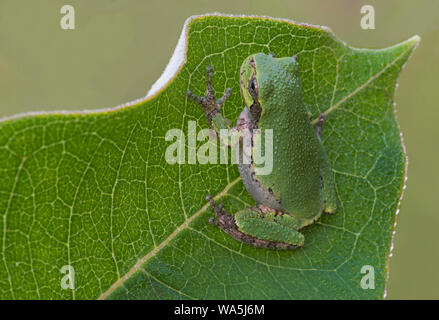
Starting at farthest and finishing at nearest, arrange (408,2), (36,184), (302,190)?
(408,2), (302,190), (36,184)

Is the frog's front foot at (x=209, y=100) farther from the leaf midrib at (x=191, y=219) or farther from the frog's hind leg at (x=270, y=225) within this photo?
the frog's hind leg at (x=270, y=225)

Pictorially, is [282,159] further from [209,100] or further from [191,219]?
[191,219]

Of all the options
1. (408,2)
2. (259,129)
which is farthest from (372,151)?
(408,2)

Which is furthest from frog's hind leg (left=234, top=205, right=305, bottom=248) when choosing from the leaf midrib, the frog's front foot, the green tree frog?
the frog's front foot

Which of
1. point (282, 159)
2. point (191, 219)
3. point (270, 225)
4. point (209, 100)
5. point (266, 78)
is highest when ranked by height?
point (266, 78)

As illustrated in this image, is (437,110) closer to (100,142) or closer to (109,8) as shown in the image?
(109,8)

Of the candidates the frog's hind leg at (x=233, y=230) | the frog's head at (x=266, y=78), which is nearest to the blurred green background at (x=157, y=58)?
the frog's head at (x=266, y=78)

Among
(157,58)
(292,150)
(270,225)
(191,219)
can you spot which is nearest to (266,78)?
(292,150)
